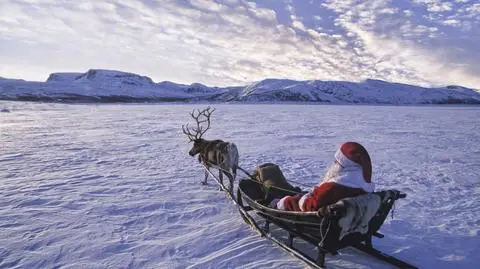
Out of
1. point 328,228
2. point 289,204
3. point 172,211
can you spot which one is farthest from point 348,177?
point 172,211

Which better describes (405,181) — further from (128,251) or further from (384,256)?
(128,251)

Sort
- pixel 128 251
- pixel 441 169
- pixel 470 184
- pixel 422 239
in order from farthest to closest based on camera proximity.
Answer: pixel 441 169 < pixel 470 184 < pixel 422 239 < pixel 128 251

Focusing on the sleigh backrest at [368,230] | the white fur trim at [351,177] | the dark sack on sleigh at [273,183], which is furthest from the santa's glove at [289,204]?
the white fur trim at [351,177]

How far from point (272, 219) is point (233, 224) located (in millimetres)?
985

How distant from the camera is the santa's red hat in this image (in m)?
3.48

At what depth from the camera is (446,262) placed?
4.12 metres

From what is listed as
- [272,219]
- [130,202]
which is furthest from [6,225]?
[272,219]

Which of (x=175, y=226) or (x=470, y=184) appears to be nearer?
(x=175, y=226)

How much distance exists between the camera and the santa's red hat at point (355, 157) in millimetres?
3484

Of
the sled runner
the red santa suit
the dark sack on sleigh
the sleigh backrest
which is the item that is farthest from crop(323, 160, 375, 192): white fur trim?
the dark sack on sleigh

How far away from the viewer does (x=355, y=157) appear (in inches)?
137

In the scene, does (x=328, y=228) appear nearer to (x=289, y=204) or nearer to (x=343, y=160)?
(x=343, y=160)

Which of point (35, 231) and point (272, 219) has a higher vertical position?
point (272, 219)

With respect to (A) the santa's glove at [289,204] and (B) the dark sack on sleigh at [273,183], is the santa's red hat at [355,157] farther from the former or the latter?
(B) the dark sack on sleigh at [273,183]
